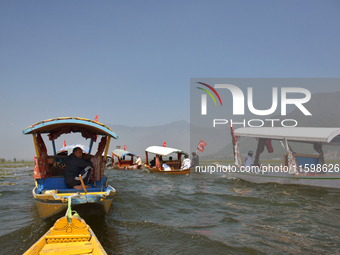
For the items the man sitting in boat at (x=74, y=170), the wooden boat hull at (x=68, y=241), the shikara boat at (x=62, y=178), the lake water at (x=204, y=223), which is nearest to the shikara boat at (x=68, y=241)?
the wooden boat hull at (x=68, y=241)

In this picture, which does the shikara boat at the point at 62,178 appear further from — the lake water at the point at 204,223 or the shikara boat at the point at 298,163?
the shikara boat at the point at 298,163

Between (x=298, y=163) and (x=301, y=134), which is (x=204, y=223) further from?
(x=298, y=163)

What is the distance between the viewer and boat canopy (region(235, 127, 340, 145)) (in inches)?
438

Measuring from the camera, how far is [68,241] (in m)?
4.56

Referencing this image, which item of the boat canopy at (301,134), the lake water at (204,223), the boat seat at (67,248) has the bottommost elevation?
the lake water at (204,223)

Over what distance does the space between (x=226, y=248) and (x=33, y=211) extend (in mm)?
6815

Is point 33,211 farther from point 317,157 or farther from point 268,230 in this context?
point 317,157

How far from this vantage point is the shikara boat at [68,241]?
13.5 ft

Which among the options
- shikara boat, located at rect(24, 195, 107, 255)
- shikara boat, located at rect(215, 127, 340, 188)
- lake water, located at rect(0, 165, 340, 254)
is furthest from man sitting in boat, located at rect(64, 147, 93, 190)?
shikara boat, located at rect(215, 127, 340, 188)

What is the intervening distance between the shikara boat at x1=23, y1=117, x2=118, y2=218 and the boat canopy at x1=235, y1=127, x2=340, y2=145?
9.09 m

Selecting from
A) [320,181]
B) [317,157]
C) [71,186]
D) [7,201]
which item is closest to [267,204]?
[320,181]

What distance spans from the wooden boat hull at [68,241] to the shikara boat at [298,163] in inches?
424

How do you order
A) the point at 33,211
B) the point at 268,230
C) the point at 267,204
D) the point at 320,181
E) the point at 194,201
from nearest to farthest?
the point at 268,230 → the point at 33,211 → the point at 267,204 → the point at 194,201 → the point at 320,181

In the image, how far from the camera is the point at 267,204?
9734mm
